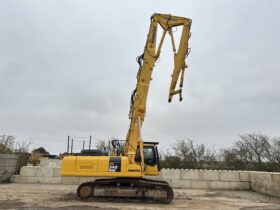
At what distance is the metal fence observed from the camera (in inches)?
523

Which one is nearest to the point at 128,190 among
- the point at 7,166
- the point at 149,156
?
the point at 149,156

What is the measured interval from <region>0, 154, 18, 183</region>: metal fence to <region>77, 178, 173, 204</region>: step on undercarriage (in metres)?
6.74

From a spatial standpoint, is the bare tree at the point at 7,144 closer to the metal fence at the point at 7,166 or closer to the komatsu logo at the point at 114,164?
the metal fence at the point at 7,166

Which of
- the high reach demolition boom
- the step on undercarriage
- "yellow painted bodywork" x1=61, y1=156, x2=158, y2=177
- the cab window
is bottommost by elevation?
the step on undercarriage

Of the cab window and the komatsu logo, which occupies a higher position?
the cab window

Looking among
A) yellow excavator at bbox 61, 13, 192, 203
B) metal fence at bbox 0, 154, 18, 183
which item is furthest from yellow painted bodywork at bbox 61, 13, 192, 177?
metal fence at bbox 0, 154, 18, 183

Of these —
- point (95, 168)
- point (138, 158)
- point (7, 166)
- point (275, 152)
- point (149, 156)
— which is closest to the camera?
point (95, 168)

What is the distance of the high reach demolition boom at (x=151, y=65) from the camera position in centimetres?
903

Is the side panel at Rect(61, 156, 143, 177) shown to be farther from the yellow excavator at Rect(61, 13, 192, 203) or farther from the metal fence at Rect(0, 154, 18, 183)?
the metal fence at Rect(0, 154, 18, 183)

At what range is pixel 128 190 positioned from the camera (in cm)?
858

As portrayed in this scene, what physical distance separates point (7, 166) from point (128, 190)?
832cm

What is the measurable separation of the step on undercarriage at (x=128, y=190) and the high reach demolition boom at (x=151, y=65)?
3.45ft

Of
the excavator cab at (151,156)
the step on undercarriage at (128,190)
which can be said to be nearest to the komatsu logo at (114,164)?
the step on undercarriage at (128,190)

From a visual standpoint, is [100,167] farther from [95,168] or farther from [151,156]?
[151,156]
